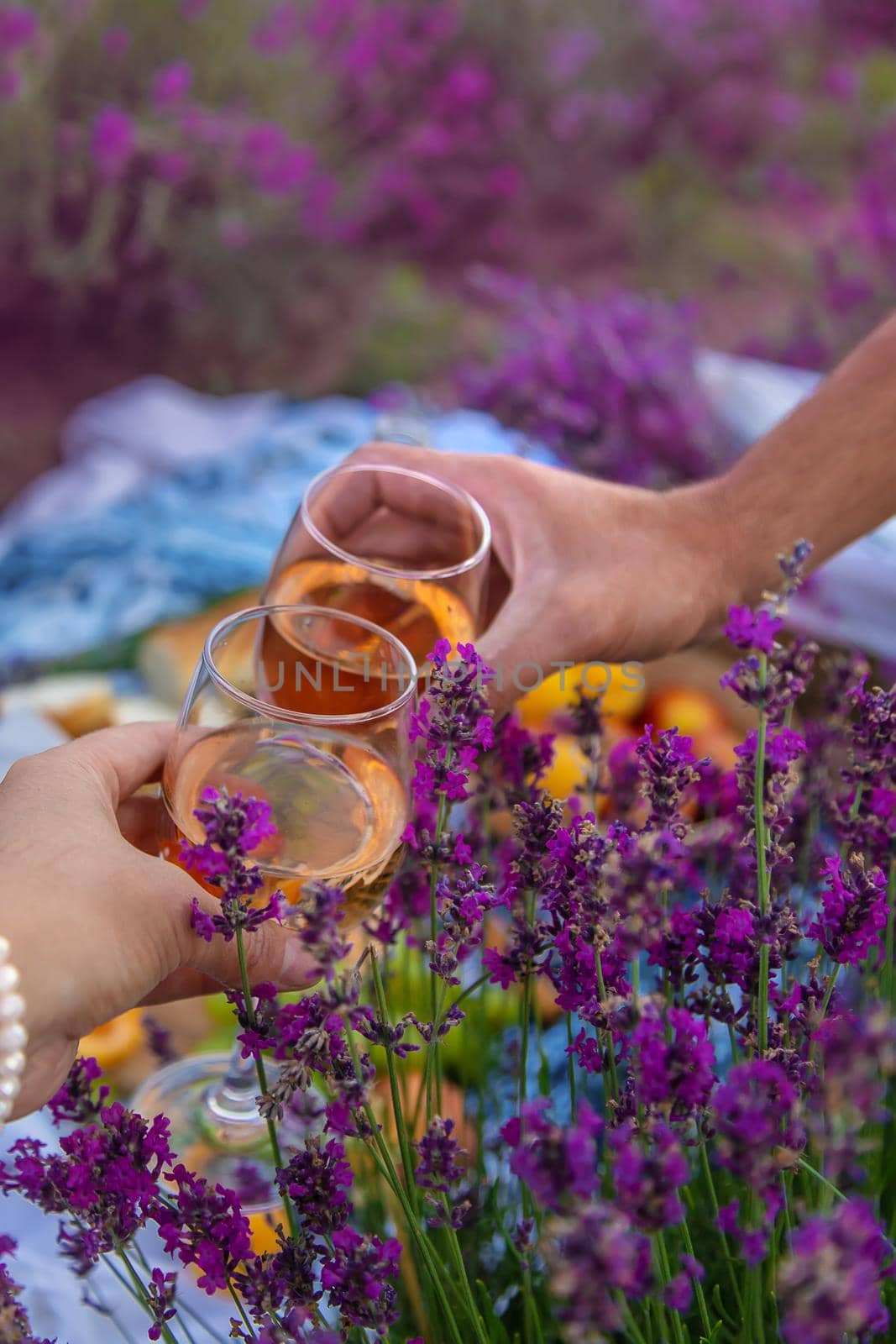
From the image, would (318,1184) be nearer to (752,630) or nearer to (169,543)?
(752,630)

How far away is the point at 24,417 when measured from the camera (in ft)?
7.53

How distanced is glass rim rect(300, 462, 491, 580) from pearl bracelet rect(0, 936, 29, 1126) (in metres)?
0.37

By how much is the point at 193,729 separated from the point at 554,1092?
16.2 inches

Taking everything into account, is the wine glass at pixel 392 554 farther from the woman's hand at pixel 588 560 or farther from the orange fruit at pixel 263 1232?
the orange fruit at pixel 263 1232

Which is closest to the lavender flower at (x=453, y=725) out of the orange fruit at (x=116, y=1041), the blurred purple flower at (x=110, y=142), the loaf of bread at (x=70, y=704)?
the orange fruit at (x=116, y=1041)

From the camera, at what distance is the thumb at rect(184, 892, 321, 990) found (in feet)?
1.86

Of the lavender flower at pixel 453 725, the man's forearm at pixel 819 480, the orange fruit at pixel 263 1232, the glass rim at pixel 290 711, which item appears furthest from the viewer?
the man's forearm at pixel 819 480

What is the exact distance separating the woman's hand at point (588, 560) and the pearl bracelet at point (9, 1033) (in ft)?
1.32

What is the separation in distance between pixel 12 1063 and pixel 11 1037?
0.01 m

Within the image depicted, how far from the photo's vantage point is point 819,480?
0.95 m

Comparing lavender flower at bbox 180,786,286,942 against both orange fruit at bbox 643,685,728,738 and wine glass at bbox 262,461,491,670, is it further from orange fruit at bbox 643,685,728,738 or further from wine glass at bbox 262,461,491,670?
orange fruit at bbox 643,685,728,738

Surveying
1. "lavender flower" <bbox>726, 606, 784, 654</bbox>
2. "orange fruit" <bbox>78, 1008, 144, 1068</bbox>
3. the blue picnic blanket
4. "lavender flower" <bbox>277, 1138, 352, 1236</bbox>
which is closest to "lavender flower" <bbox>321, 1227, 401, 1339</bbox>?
"lavender flower" <bbox>277, 1138, 352, 1236</bbox>

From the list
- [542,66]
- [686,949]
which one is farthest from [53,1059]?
[542,66]

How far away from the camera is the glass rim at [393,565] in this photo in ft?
2.60
